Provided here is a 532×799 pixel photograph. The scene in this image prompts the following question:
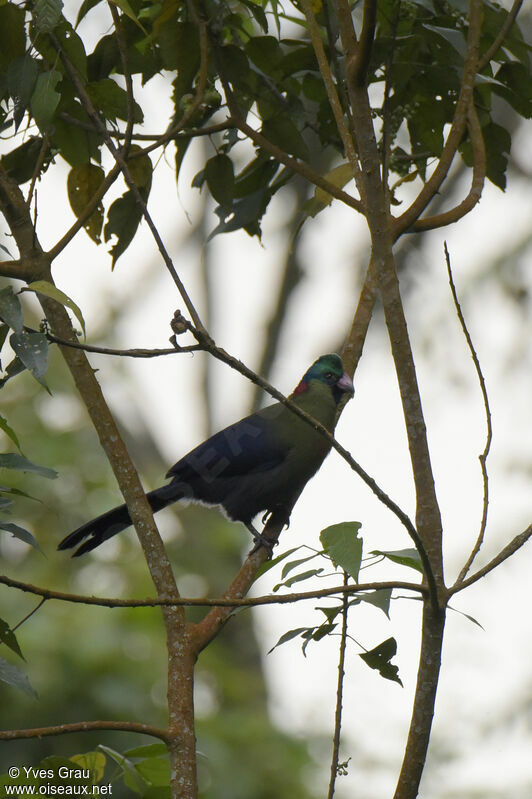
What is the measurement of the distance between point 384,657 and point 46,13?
131 centimetres

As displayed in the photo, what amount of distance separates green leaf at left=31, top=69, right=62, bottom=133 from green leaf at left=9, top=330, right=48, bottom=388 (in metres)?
0.50

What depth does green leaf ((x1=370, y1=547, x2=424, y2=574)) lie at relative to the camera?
1396 millimetres

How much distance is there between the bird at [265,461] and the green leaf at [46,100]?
1569mm

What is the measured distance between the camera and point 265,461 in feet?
10.9

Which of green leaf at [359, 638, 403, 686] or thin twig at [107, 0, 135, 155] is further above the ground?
thin twig at [107, 0, 135, 155]

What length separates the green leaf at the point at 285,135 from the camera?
7.33 ft

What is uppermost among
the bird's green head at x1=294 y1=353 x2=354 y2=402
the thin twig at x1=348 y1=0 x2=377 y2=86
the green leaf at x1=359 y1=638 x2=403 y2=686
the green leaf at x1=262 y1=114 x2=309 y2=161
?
the bird's green head at x1=294 y1=353 x2=354 y2=402

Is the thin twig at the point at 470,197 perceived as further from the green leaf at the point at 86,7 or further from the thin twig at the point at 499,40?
the green leaf at the point at 86,7

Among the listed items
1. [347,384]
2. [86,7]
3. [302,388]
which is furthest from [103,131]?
[302,388]

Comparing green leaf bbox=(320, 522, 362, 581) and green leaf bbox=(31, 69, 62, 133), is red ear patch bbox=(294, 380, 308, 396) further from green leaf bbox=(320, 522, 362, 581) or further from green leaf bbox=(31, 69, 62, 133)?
green leaf bbox=(320, 522, 362, 581)

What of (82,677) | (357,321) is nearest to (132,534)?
(82,677)

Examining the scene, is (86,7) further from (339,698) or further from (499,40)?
(339,698)

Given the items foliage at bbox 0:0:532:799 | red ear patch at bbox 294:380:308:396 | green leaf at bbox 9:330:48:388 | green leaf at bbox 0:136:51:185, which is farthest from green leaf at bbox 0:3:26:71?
red ear patch at bbox 294:380:308:396

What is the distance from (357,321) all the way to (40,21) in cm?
117
